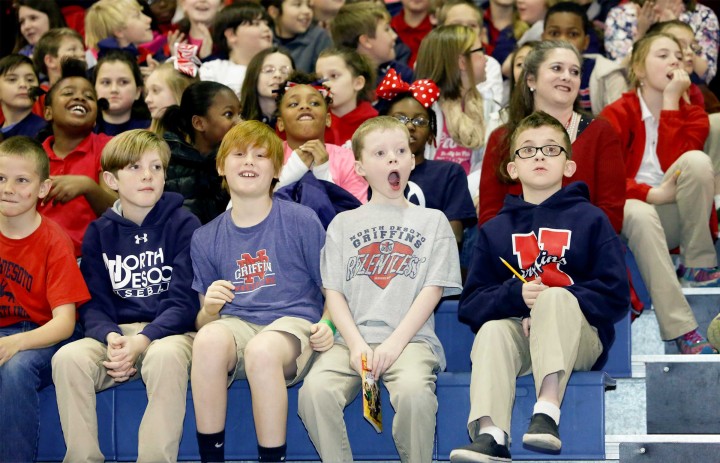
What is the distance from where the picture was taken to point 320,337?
12.3ft

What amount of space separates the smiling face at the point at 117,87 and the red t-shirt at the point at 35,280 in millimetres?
1690

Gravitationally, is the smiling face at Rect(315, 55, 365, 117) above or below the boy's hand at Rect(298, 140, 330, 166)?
above

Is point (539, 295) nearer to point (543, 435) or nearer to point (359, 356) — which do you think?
point (543, 435)

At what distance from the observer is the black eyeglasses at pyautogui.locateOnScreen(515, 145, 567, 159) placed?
392 centimetres

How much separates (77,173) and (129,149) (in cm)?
88

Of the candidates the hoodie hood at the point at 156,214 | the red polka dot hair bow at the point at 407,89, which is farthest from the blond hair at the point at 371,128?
the red polka dot hair bow at the point at 407,89

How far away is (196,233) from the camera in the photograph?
4031 mm

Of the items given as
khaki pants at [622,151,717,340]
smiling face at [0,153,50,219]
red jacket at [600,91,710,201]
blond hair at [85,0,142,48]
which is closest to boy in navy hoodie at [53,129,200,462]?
smiling face at [0,153,50,219]

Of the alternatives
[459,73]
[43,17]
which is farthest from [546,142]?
[43,17]

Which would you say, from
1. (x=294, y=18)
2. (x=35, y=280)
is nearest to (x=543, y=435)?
(x=35, y=280)

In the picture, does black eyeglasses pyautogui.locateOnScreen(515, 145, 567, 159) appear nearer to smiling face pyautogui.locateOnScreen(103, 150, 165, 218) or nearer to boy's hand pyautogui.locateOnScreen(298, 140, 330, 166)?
boy's hand pyautogui.locateOnScreen(298, 140, 330, 166)

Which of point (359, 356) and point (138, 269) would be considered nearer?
point (359, 356)

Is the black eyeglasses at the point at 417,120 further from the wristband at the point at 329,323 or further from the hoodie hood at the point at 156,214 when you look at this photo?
the wristband at the point at 329,323

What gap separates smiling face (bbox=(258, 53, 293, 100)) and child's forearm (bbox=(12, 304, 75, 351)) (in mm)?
1834
